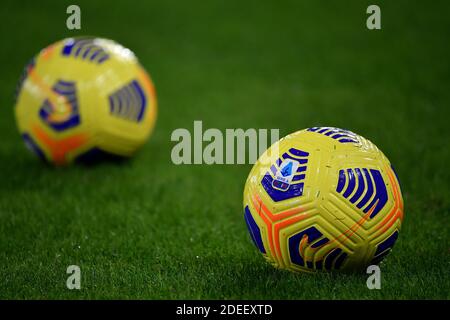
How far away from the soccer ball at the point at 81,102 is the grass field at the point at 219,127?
1.28ft

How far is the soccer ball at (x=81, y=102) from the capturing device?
301 inches

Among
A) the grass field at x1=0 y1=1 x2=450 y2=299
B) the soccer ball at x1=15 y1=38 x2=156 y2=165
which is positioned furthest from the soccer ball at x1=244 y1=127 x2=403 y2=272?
the soccer ball at x1=15 y1=38 x2=156 y2=165

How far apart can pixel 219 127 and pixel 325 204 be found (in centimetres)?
566

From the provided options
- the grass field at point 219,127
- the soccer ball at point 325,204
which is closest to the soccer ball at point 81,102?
the grass field at point 219,127

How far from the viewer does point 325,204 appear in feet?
14.8

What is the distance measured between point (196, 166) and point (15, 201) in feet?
8.12

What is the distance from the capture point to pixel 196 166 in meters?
8.51

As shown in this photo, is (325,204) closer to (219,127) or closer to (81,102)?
(81,102)

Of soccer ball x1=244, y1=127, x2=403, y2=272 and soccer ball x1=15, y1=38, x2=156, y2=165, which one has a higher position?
soccer ball x1=15, y1=38, x2=156, y2=165

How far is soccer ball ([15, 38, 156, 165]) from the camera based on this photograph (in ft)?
25.1

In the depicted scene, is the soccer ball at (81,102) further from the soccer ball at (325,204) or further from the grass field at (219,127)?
the soccer ball at (325,204)

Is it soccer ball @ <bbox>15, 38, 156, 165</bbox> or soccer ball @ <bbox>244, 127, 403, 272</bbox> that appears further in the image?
soccer ball @ <bbox>15, 38, 156, 165</bbox>

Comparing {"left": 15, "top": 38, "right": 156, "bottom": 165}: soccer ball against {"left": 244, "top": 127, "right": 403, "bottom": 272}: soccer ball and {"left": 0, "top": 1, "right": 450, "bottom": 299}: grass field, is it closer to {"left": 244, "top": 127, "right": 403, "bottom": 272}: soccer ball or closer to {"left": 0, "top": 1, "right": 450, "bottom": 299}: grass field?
{"left": 0, "top": 1, "right": 450, "bottom": 299}: grass field

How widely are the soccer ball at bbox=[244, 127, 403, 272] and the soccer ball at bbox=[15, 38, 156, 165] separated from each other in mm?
3422
